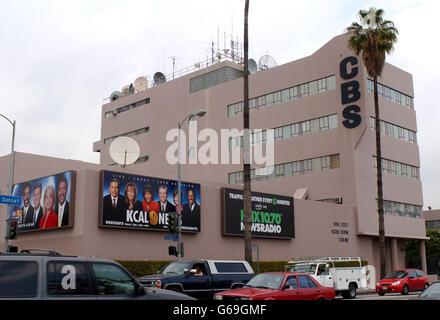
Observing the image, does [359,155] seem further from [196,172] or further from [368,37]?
[196,172]

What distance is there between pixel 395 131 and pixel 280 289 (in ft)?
132

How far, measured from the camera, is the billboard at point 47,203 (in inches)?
1235

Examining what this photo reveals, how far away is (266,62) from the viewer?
63969 millimetres

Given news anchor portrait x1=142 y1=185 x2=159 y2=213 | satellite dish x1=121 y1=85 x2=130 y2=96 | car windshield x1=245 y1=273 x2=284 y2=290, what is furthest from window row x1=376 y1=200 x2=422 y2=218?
satellite dish x1=121 y1=85 x2=130 y2=96

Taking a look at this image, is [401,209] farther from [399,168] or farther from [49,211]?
[49,211]

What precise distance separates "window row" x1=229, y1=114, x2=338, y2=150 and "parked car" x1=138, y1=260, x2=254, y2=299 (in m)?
28.3

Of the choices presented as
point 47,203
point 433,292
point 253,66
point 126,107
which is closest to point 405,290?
point 433,292

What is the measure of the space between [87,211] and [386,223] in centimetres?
2998

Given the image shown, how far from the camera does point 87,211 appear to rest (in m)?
31.0

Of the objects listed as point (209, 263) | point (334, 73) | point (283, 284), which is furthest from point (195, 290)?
point (334, 73)

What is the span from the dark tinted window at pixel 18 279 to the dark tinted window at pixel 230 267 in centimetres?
1439

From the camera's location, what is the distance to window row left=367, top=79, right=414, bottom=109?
50469mm

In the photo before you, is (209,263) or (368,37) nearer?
(209,263)

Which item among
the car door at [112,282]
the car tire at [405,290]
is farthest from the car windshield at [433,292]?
the car tire at [405,290]
